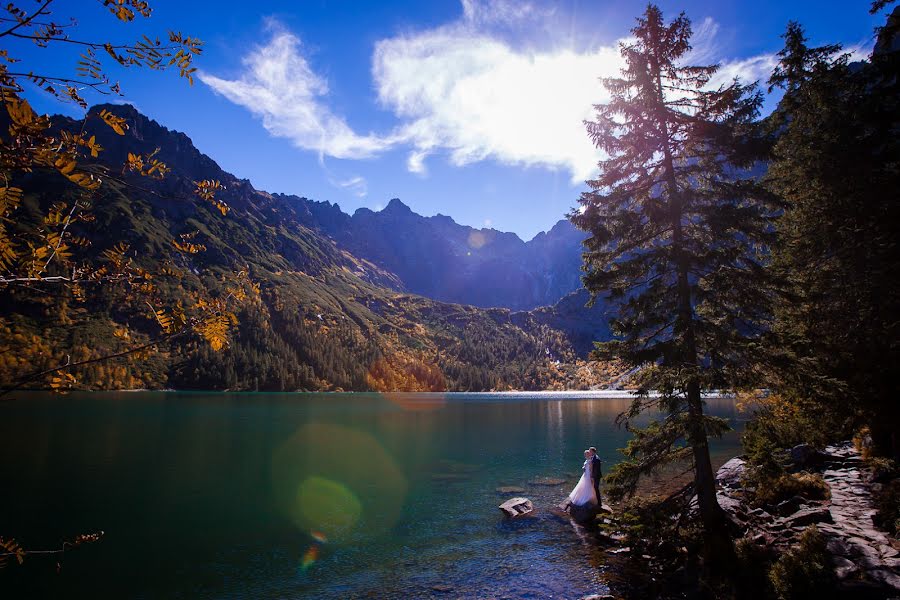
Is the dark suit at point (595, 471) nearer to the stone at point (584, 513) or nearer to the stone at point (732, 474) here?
the stone at point (584, 513)

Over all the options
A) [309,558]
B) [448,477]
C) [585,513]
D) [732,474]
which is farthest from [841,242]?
[448,477]

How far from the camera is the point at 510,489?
1276 inches

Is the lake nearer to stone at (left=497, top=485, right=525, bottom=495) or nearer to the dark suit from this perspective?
stone at (left=497, top=485, right=525, bottom=495)

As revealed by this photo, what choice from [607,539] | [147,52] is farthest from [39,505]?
[147,52]

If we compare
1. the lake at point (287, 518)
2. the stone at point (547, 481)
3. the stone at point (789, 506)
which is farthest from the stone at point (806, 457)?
the stone at point (547, 481)

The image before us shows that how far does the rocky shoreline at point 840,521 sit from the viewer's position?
11.5 m

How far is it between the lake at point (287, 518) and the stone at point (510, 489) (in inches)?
23.5

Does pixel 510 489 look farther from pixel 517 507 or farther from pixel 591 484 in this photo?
pixel 591 484

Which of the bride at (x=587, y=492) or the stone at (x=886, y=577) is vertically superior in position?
the stone at (x=886, y=577)

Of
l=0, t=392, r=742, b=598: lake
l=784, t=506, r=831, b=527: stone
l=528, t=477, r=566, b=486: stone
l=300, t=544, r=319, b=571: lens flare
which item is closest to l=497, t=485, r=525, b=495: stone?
l=0, t=392, r=742, b=598: lake

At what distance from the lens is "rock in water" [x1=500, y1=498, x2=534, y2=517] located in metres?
25.7

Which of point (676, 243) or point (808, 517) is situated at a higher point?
point (676, 243)

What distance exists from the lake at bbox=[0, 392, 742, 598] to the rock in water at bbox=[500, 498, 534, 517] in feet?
2.67

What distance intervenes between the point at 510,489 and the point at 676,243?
22137 millimetres
